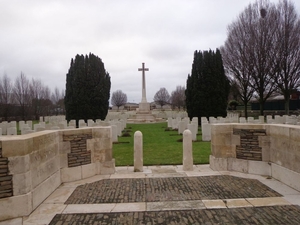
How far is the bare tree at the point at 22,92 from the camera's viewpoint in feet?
110

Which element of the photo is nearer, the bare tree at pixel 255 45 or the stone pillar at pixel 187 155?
the stone pillar at pixel 187 155

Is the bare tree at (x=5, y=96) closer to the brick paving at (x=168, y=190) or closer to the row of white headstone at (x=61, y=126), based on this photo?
the row of white headstone at (x=61, y=126)

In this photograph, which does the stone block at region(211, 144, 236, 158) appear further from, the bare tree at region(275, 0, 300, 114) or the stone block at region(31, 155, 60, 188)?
the bare tree at region(275, 0, 300, 114)

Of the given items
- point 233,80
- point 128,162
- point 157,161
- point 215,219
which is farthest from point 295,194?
point 233,80

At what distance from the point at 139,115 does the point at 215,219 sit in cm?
2816

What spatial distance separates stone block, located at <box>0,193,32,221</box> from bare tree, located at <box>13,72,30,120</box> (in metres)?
32.5

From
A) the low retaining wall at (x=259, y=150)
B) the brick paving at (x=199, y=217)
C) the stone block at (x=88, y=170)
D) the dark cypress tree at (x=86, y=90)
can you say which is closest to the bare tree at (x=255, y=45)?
Result: the dark cypress tree at (x=86, y=90)

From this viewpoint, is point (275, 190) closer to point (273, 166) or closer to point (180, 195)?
point (273, 166)

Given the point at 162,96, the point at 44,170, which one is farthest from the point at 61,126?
the point at 162,96

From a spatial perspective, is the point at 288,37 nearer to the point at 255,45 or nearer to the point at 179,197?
the point at 255,45

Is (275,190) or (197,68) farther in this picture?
(197,68)

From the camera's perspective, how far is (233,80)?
29016 millimetres

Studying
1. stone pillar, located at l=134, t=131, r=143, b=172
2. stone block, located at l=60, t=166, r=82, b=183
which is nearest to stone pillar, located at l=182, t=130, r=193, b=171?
stone pillar, located at l=134, t=131, r=143, b=172

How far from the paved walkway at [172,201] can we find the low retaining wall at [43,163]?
0.82ft
